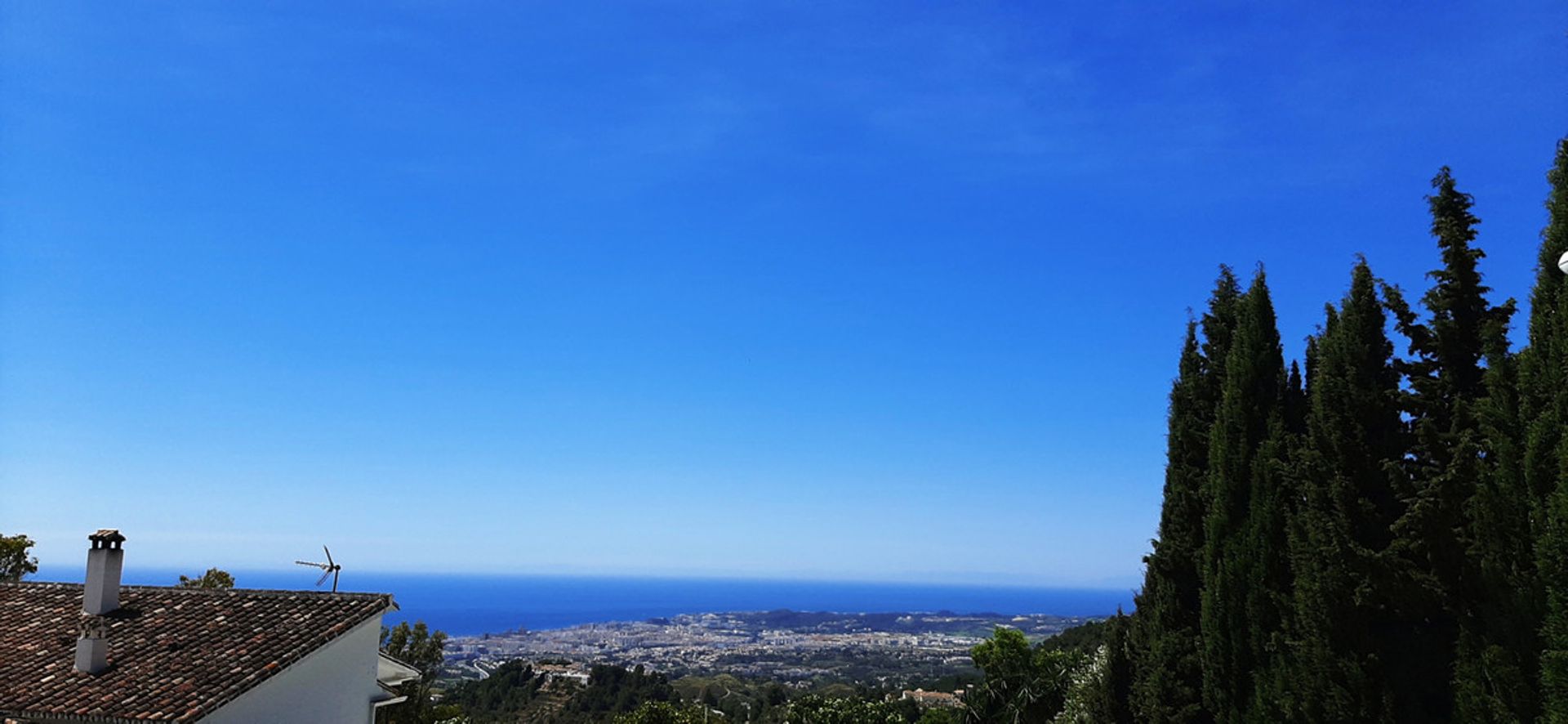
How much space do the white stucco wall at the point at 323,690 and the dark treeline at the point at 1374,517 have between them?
12.3 m

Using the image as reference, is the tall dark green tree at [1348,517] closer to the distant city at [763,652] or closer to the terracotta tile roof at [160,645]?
the terracotta tile roof at [160,645]

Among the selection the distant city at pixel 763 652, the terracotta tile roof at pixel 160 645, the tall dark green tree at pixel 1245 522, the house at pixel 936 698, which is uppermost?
the tall dark green tree at pixel 1245 522

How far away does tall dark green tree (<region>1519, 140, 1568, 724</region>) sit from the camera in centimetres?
879

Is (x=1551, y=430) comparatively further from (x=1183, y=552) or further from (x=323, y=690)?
(x=323, y=690)

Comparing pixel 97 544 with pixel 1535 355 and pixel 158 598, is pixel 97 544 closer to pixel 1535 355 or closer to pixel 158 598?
pixel 158 598

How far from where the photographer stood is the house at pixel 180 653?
12742 millimetres

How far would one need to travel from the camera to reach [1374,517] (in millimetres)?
12367

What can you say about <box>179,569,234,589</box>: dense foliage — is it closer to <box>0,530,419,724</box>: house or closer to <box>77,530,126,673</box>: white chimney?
<box>0,530,419,724</box>: house

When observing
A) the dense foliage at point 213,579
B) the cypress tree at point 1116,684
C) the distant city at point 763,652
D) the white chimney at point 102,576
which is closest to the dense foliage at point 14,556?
the dense foliage at point 213,579

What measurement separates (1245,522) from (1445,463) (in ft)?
10.1

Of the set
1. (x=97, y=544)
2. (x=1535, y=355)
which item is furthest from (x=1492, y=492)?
(x=97, y=544)

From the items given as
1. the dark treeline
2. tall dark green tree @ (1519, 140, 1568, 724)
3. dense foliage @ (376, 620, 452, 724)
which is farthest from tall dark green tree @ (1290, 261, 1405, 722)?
dense foliage @ (376, 620, 452, 724)

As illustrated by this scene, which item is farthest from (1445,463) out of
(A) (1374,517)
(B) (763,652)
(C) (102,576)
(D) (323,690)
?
(B) (763,652)

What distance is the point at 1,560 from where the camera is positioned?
22.7 meters
